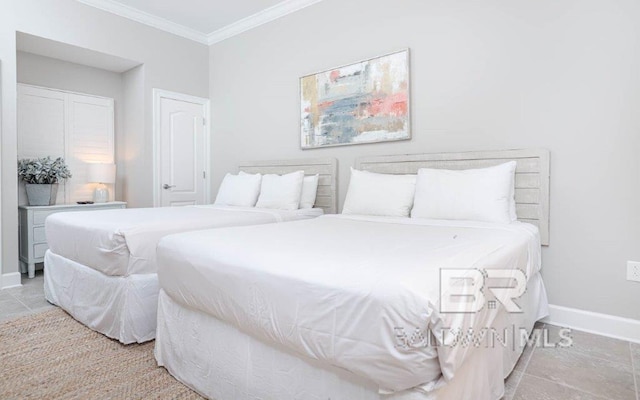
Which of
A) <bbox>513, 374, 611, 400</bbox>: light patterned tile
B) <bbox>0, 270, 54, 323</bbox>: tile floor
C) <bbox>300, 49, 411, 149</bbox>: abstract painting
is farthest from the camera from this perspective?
<bbox>300, 49, 411, 149</bbox>: abstract painting

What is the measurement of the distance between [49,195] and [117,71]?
175 centimetres

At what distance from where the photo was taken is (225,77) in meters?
4.72

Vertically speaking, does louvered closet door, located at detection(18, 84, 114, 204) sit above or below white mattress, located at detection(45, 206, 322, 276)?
above

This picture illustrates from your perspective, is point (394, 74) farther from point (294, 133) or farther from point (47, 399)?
point (47, 399)

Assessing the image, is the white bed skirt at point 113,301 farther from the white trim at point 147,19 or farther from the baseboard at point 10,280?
the white trim at point 147,19

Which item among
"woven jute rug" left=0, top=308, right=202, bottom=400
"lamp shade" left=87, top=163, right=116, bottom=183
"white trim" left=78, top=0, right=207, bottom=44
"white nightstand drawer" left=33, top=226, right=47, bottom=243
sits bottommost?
"woven jute rug" left=0, top=308, right=202, bottom=400

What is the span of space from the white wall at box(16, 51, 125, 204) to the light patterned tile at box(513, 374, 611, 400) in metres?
4.73

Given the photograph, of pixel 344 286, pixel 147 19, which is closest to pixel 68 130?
pixel 147 19

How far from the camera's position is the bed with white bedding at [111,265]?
2143 millimetres

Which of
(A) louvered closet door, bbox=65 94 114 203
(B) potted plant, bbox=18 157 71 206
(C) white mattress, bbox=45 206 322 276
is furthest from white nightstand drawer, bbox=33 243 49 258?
(C) white mattress, bbox=45 206 322 276

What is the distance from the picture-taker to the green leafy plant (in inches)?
150

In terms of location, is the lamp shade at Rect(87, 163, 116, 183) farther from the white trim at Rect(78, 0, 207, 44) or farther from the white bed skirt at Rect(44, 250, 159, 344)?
the white bed skirt at Rect(44, 250, 159, 344)

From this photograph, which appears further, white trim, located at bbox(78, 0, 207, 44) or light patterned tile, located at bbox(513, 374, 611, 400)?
white trim, located at bbox(78, 0, 207, 44)

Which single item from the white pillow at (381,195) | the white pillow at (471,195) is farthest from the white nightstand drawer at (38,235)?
the white pillow at (471,195)
